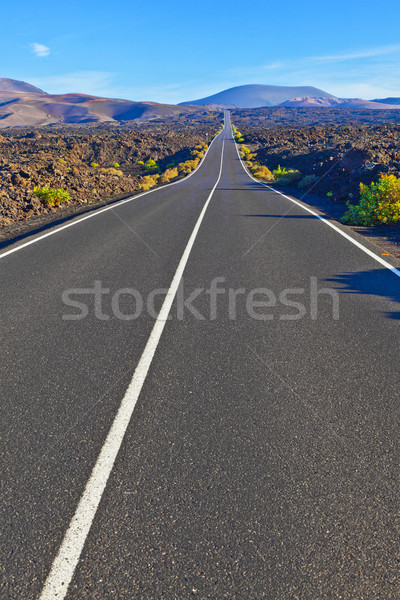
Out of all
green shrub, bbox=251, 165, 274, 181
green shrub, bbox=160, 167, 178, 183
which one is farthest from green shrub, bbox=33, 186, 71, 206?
green shrub, bbox=251, 165, 274, 181

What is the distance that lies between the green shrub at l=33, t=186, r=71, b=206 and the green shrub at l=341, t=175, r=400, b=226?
11.0m

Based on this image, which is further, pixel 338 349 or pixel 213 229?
pixel 213 229

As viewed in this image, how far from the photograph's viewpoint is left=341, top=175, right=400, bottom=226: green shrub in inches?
492

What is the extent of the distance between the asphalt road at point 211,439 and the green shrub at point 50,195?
972cm

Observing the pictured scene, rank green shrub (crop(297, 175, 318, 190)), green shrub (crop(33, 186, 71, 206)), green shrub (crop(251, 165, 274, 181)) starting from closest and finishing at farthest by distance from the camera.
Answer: green shrub (crop(33, 186, 71, 206)) < green shrub (crop(297, 175, 318, 190)) < green shrub (crop(251, 165, 274, 181))

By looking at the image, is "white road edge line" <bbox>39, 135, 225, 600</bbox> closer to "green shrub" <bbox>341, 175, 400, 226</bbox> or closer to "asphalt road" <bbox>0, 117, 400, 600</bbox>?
"asphalt road" <bbox>0, 117, 400, 600</bbox>

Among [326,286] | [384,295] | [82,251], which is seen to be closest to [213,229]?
[82,251]

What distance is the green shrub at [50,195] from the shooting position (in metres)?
15.9

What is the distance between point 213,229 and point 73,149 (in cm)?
5222

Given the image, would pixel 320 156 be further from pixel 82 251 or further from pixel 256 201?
pixel 82 251

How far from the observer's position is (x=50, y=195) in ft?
52.6

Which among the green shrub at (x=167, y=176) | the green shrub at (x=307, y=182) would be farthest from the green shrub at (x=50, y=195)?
the green shrub at (x=167, y=176)

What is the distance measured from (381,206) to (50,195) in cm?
1201

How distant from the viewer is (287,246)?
9.93 metres
